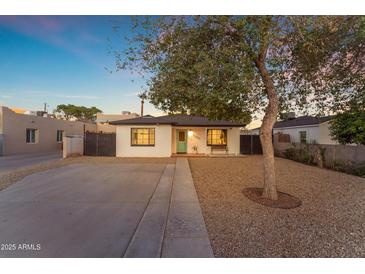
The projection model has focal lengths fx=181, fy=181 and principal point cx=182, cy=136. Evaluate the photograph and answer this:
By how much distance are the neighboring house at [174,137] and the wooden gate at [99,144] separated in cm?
52

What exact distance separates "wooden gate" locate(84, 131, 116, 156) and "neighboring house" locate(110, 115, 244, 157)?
52 centimetres

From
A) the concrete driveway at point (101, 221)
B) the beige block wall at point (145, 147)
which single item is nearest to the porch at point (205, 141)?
the beige block wall at point (145, 147)

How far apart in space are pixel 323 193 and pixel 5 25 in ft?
30.8

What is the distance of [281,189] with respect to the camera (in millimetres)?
5637

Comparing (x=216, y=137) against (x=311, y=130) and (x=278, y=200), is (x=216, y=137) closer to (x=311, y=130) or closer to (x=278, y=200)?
(x=311, y=130)

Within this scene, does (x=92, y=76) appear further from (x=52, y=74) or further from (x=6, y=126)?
(x=6, y=126)

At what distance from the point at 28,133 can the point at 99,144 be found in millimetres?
7738

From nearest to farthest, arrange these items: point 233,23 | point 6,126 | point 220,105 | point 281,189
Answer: point 233,23 → point 220,105 → point 281,189 → point 6,126

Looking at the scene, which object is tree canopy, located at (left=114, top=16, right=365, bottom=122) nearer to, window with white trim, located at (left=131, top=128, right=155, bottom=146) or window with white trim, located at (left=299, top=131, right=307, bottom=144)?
window with white trim, located at (left=131, top=128, right=155, bottom=146)

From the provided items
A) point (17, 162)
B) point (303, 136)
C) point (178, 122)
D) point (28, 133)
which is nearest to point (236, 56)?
point (178, 122)

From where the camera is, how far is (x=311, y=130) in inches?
672

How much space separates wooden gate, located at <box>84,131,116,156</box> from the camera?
14.4 metres

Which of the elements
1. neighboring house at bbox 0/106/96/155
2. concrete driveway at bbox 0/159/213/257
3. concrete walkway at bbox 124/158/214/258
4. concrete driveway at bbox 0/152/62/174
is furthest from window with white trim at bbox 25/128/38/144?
concrete walkway at bbox 124/158/214/258
